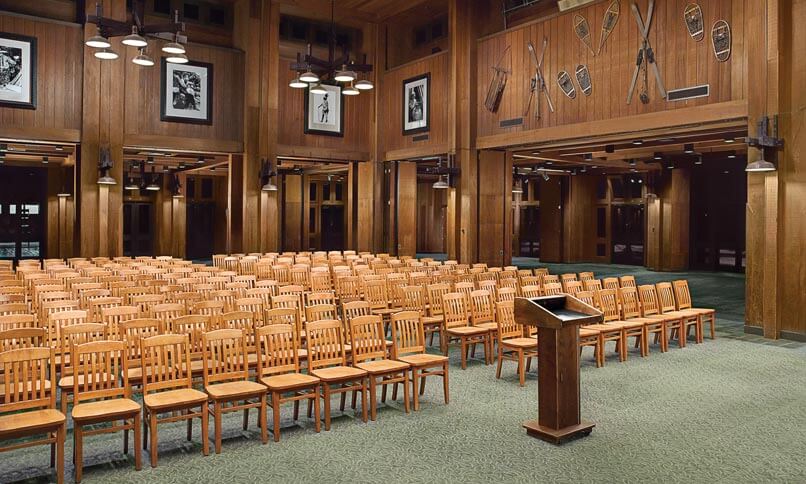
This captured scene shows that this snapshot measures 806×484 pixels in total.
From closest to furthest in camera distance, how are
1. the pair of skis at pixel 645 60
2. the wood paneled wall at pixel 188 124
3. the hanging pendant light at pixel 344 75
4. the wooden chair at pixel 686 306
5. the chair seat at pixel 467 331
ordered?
the chair seat at pixel 467 331, the wooden chair at pixel 686 306, the hanging pendant light at pixel 344 75, the pair of skis at pixel 645 60, the wood paneled wall at pixel 188 124

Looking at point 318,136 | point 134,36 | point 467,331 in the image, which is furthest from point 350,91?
point 318,136

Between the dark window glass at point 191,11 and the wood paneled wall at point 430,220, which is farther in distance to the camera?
the wood paneled wall at point 430,220

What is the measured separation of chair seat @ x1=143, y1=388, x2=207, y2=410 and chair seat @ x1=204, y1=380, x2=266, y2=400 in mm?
103

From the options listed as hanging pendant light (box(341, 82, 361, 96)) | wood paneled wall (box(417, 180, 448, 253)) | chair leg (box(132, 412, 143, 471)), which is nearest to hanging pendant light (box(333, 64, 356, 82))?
hanging pendant light (box(341, 82, 361, 96))

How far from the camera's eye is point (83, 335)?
574 cm

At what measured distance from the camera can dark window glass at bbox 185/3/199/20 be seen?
18.1m

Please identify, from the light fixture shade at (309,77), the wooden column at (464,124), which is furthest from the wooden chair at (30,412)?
the wooden column at (464,124)

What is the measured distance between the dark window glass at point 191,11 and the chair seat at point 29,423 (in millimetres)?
15915

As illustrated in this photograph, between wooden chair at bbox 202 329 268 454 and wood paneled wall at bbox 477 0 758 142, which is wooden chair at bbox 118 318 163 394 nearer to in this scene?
wooden chair at bbox 202 329 268 454

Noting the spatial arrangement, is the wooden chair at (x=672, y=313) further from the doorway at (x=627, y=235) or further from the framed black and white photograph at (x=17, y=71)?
the doorway at (x=627, y=235)

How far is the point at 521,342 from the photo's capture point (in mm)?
7164

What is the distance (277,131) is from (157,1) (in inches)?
185

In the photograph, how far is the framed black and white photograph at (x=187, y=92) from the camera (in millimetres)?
16484

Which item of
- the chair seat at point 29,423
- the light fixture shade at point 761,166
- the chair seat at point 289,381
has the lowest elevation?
the chair seat at point 29,423
